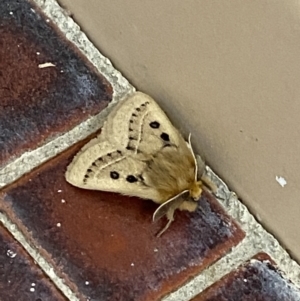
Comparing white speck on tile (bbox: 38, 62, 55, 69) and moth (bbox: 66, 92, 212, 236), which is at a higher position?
moth (bbox: 66, 92, 212, 236)

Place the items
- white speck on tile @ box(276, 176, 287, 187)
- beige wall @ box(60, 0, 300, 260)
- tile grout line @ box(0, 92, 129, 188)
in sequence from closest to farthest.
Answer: beige wall @ box(60, 0, 300, 260), white speck on tile @ box(276, 176, 287, 187), tile grout line @ box(0, 92, 129, 188)

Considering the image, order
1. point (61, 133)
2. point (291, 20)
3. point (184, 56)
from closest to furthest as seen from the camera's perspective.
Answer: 1. point (291, 20)
2. point (184, 56)
3. point (61, 133)

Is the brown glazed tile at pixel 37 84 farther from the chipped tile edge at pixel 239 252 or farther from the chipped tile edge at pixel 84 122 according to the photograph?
the chipped tile edge at pixel 239 252

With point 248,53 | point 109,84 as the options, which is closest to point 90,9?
point 109,84

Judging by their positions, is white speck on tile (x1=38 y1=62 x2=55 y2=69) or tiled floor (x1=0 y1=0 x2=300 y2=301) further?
white speck on tile (x1=38 y1=62 x2=55 y2=69)

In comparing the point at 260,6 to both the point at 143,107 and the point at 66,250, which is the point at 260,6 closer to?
the point at 143,107

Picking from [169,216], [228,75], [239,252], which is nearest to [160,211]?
[169,216]

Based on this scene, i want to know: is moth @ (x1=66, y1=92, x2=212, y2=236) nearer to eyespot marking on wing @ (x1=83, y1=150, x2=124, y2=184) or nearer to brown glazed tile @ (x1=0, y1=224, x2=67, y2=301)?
eyespot marking on wing @ (x1=83, y1=150, x2=124, y2=184)

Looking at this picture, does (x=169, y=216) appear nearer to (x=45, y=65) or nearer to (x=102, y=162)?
(x=102, y=162)

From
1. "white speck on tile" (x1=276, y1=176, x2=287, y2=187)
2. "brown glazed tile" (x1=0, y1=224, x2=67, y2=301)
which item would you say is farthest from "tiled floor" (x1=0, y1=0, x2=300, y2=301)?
"white speck on tile" (x1=276, y1=176, x2=287, y2=187)
